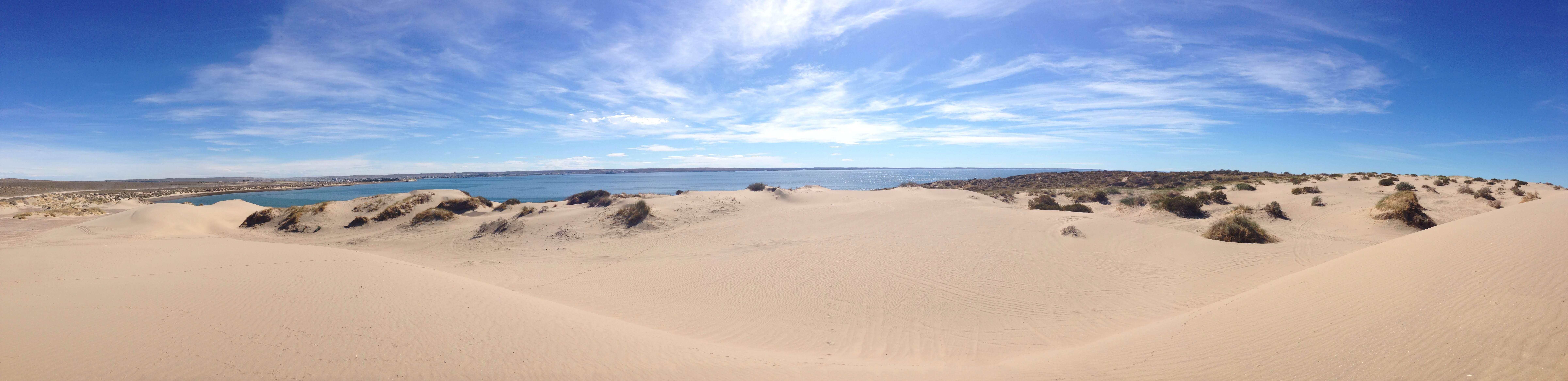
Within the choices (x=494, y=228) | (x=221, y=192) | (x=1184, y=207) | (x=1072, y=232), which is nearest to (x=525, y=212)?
(x=494, y=228)

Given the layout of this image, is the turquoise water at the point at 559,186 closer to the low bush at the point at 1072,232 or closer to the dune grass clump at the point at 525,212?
the dune grass clump at the point at 525,212

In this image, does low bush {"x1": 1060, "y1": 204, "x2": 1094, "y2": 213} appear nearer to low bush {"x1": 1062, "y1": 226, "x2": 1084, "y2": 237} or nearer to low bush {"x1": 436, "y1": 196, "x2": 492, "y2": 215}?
low bush {"x1": 1062, "y1": 226, "x2": 1084, "y2": 237}

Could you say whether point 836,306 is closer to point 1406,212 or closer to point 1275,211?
point 1275,211

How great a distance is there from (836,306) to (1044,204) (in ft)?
53.1

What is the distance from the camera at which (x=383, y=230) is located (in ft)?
58.6

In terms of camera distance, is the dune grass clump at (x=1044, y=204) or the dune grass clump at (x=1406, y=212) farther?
the dune grass clump at (x=1044, y=204)

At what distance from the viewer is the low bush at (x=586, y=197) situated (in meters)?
20.9

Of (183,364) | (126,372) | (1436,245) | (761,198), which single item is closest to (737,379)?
(183,364)

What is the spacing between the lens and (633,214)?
53.7 feet

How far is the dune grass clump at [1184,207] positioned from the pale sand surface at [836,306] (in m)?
3.82

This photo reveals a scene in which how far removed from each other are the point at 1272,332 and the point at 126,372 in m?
9.96

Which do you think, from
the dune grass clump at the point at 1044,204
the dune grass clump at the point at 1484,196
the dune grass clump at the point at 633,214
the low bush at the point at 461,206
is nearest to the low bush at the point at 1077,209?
the dune grass clump at the point at 1044,204

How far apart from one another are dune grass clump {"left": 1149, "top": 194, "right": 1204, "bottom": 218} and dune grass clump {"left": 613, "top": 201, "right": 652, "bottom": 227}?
1883 cm

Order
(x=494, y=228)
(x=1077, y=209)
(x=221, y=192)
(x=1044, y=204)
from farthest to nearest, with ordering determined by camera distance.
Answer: (x=221, y=192) < (x=1044, y=204) < (x=1077, y=209) < (x=494, y=228)
